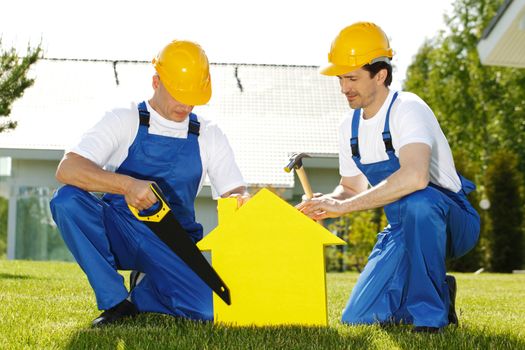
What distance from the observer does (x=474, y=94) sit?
99.9 ft

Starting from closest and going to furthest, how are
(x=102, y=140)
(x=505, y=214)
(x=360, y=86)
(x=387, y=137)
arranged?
(x=102, y=140), (x=387, y=137), (x=360, y=86), (x=505, y=214)

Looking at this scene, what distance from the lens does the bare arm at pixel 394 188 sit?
13.5 ft

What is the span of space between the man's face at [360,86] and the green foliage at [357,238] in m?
13.7

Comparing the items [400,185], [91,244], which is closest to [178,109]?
[91,244]

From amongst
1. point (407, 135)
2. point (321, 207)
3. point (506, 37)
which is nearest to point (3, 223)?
point (506, 37)

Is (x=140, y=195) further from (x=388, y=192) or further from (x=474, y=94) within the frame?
(x=474, y=94)

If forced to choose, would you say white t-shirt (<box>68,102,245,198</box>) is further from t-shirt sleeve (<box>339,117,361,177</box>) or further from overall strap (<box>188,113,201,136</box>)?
t-shirt sleeve (<box>339,117,361,177</box>)

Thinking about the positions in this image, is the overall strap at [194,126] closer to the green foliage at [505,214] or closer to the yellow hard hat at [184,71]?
the yellow hard hat at [184,71]

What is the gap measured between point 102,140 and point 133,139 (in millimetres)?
264

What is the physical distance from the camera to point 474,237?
470 cm

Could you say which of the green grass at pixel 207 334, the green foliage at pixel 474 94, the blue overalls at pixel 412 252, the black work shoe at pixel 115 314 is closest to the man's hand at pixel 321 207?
the blue overalls at pixel 412 252

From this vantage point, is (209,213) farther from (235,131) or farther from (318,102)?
(318,102)

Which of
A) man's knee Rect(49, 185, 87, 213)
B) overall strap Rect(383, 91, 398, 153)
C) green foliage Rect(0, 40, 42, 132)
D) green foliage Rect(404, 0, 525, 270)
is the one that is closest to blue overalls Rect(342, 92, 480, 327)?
overall strap Rect(383, 91, 398, 153)

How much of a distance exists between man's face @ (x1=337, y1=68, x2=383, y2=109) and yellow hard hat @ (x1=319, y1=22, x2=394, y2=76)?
38 mm
